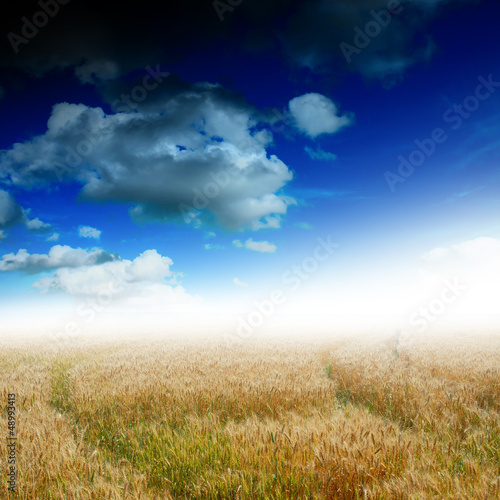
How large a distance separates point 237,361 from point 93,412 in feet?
19.4

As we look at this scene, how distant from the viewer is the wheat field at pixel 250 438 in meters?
3.33

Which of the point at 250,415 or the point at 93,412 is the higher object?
the point at 93,412

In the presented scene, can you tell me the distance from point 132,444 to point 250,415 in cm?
239

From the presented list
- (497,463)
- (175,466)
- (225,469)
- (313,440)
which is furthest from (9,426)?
(497,463)

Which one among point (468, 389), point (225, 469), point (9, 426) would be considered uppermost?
point (9, 426)

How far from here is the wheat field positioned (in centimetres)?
333

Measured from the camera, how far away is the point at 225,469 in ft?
12.4

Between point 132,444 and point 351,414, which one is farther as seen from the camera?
point 351,414

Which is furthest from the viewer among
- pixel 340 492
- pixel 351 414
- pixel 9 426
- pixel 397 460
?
pixel 351 414

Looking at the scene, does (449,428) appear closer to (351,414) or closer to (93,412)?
(351,414)

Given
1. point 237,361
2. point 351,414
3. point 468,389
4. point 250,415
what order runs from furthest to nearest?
point 237,361 < point 468,389 < point 250,415 < point 351,414

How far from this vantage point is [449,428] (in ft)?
17.5

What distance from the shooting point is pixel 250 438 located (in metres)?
4.19

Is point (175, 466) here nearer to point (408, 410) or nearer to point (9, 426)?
point (9, 426)
